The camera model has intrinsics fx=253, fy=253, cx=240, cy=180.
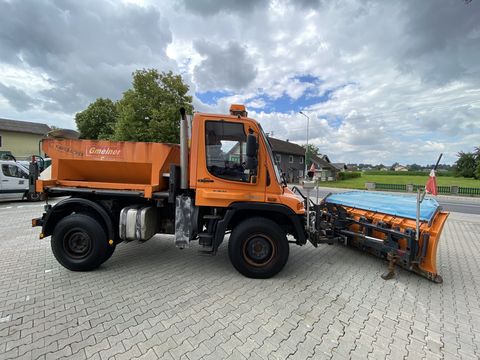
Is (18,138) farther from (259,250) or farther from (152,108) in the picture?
(259,250)

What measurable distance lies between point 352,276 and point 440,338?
1557mm

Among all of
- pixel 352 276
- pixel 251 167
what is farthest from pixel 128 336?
pixel 352 276

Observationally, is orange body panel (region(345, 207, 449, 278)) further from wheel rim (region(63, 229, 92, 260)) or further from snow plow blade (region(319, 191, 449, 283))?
wheel rim (region(63, 229, 92, 260))

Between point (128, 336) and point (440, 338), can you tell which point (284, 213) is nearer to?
point (440, 338)

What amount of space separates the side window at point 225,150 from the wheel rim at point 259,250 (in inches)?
38.6

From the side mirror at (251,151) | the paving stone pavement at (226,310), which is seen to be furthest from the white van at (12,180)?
the side mirror at (251,151)

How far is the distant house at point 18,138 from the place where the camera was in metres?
33.3

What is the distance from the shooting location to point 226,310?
3223 millimetres

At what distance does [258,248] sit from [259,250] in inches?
1.5

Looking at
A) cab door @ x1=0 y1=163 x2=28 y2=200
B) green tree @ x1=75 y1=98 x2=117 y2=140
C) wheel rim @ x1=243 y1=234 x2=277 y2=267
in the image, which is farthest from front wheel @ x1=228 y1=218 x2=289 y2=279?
green tree @ x1=75 y1=98 x2=117 y2=140

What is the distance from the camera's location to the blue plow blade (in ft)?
14.5

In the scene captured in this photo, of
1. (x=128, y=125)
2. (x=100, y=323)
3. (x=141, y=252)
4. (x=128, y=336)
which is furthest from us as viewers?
(x=128, y=125)

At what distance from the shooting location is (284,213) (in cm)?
402

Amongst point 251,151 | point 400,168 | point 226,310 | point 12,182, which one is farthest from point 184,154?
point 400,168
